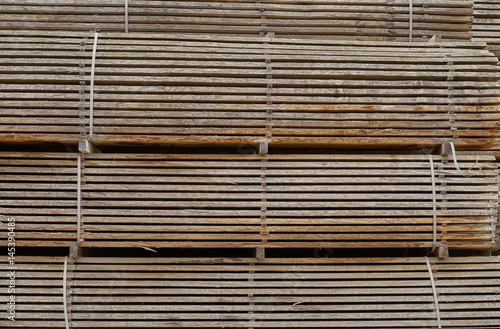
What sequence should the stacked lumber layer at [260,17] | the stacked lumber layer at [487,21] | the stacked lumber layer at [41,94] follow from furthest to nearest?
1. the stacked lumber layer at [487,21]
2. the stacked lumber layer at [260,17]
3. the stacked lumber layer at [41,94]

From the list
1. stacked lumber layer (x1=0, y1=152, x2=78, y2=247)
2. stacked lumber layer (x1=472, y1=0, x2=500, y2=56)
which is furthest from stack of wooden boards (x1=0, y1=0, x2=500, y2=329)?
stacked lumber layer (x1=472, y1=0, x2=500, y2=56)

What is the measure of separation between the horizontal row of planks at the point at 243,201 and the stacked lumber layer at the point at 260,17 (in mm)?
1074

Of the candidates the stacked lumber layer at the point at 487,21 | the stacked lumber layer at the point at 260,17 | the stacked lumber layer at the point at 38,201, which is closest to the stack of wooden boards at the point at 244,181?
the stacked lumber layer at the point at 38,201

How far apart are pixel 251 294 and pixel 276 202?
27.4 inches

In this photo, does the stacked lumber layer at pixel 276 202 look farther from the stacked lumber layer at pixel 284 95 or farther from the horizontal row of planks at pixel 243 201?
the stacked lumber layer at pixel 284 95

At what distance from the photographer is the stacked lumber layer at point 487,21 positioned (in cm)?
427

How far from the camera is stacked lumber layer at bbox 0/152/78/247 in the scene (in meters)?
3.35

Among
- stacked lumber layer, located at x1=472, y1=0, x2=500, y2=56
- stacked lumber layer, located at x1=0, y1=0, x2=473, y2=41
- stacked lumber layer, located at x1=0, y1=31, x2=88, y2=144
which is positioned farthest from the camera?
stacked lumber layer, located at x1=472, y1=0, x2=500, y2=56

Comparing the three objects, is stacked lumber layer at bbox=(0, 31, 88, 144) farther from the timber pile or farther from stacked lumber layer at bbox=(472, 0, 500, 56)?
stacked lumber layer at bbox=(472, 0, 500, 56)

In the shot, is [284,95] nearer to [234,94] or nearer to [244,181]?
[234,94]

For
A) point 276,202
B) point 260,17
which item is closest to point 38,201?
point 276,202

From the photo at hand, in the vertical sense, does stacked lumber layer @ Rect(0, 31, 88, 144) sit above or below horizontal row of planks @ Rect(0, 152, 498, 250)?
above

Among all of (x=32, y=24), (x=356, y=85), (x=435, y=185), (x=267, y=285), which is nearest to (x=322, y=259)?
(x=267, y=285)

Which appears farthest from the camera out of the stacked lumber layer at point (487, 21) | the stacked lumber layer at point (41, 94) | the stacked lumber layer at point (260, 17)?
the stacked lumber layer at point (487, 21)
